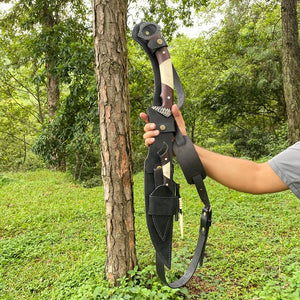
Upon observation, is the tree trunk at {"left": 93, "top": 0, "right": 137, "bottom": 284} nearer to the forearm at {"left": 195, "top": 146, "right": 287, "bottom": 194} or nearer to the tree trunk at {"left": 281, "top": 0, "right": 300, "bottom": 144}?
the forearm at {"left": 195, "top": 146, "right": 287, "bottom": 194}

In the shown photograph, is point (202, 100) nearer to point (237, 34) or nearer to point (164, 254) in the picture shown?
point (237, 34)

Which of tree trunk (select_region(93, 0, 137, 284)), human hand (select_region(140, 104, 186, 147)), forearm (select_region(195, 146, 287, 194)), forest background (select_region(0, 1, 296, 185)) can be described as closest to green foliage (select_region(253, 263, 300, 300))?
tree trunk (select_region(93, 0, 137, 284))

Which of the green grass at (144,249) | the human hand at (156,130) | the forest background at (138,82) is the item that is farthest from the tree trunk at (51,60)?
the human hand at (156,130)

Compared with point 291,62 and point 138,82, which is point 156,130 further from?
point 291,62

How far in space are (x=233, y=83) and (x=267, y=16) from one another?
2728 mm

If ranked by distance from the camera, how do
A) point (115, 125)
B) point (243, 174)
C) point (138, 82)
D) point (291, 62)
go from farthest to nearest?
point (291, 62) < point (138, 82) < point (115, 125) < point (243, 174)

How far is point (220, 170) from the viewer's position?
1355mm

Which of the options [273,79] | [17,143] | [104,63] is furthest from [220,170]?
[17,143]

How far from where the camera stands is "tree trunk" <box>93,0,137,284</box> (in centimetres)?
250

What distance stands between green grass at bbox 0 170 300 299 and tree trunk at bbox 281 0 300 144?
2982 millimetres

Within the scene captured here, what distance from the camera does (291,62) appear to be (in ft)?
23.8

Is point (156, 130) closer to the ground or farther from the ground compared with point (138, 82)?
closer to the ground

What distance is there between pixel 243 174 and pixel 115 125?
4.84 ft

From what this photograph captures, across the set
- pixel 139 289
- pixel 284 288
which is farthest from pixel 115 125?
pixel 284 288
